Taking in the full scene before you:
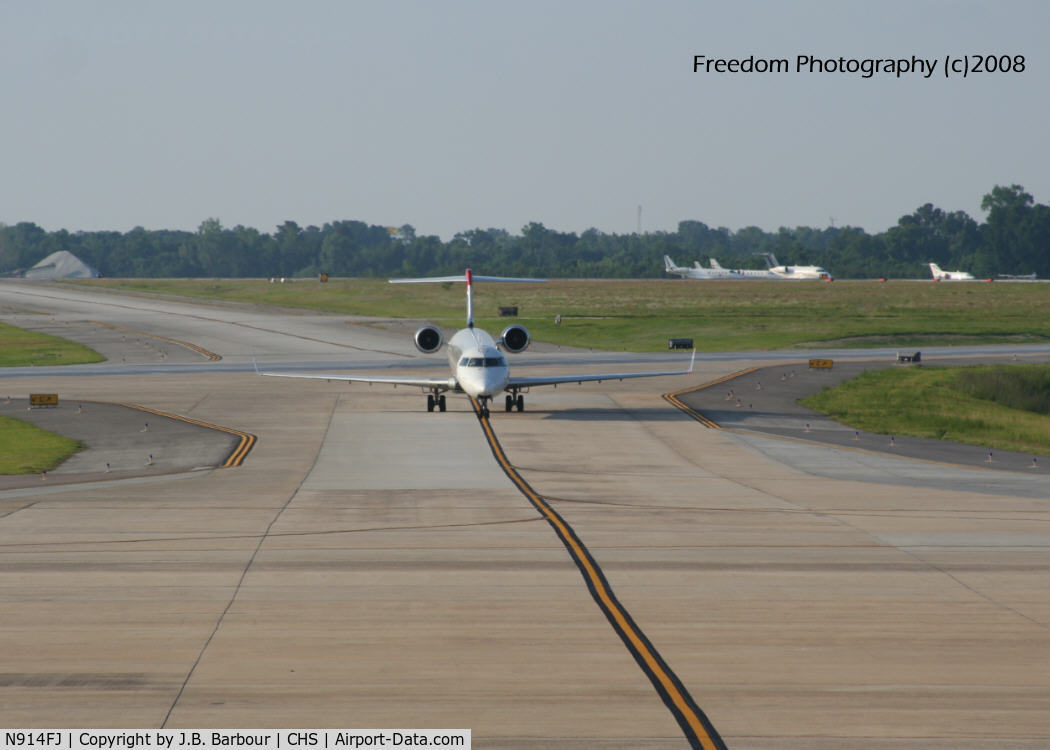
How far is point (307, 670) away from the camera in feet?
49.1

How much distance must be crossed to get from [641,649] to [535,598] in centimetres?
325

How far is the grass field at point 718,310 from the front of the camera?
94562 mm

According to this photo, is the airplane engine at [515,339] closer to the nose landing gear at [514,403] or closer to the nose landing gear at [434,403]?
the nose landing gear at [514,403]

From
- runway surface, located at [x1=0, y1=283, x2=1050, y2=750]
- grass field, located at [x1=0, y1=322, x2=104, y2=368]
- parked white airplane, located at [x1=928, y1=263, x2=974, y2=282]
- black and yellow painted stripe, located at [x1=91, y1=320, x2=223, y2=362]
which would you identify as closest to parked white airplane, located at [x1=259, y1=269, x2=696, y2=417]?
runway surface, located at [x1=0, y1=283, x2=1050, y2=750]

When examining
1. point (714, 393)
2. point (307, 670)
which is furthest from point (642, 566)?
point (714, 393)

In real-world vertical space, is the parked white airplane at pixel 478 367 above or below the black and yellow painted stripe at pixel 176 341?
above

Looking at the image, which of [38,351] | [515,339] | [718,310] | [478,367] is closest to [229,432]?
[478,367]

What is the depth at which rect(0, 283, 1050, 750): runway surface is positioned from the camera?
13.5 meters

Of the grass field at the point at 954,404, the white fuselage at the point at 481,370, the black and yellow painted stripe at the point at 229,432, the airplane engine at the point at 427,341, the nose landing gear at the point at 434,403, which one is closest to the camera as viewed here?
the black and yellow painted stripe at the point at 229,432

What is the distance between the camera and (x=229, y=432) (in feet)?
142

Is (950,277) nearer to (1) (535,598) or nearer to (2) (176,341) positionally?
(2) (176,341)

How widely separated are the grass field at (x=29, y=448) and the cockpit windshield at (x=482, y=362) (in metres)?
14.1

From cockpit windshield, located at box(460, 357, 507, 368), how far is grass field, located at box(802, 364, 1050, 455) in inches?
588

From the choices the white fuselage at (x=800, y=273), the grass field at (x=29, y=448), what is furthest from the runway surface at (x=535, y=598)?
the white fuselage at (x=800, y=273)
